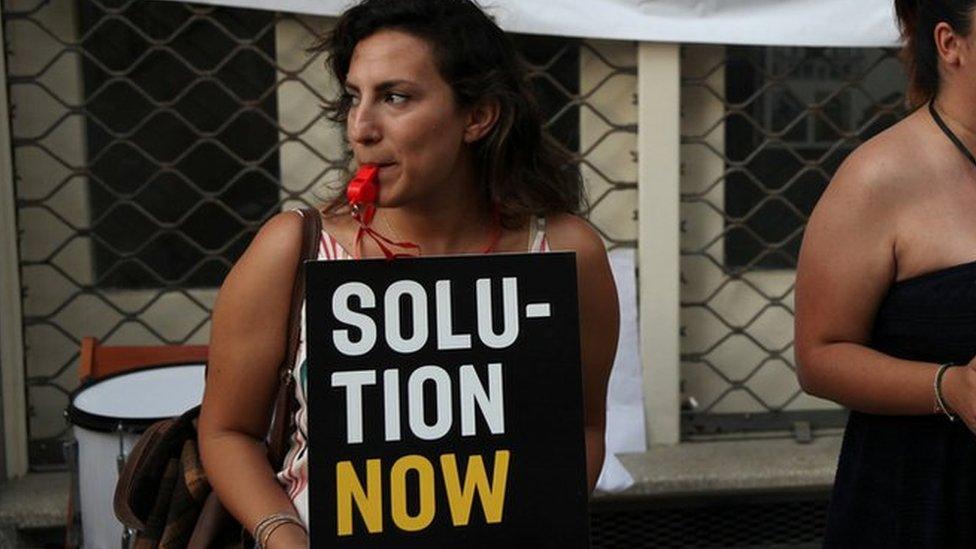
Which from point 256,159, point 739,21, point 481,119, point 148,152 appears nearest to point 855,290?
point 481,119

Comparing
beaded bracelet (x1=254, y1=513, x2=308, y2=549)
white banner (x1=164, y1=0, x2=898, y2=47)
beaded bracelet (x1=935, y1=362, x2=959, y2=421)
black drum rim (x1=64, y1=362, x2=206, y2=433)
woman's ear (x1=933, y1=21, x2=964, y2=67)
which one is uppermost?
white banner (x1=164, y1=0, x2=898, y2=47)

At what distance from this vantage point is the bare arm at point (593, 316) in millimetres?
1913

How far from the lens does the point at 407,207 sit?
1.87 meters

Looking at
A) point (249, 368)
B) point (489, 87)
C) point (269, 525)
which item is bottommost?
point (269, 525)

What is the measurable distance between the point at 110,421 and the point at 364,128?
1.28 meters

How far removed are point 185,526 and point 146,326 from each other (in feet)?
6.25

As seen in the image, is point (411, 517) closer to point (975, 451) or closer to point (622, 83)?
point (975, 451)

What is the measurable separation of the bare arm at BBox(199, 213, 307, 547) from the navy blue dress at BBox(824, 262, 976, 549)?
88 centimetres

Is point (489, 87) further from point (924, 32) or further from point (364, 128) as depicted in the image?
point (924, 32)

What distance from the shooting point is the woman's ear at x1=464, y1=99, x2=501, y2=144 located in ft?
6.07

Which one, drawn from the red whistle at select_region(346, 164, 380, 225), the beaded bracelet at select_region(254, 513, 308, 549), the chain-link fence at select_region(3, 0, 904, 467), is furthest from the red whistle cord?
the chain-link fence at select_region(3, 0, 904, 467)

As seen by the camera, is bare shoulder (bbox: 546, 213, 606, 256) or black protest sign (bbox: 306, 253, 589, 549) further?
bare shoulder (bbox: 546, 213, 606, 256)

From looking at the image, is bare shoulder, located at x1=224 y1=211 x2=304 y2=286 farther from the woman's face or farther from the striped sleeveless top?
the woman's face

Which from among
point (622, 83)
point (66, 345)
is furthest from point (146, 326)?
point (622, 83)
